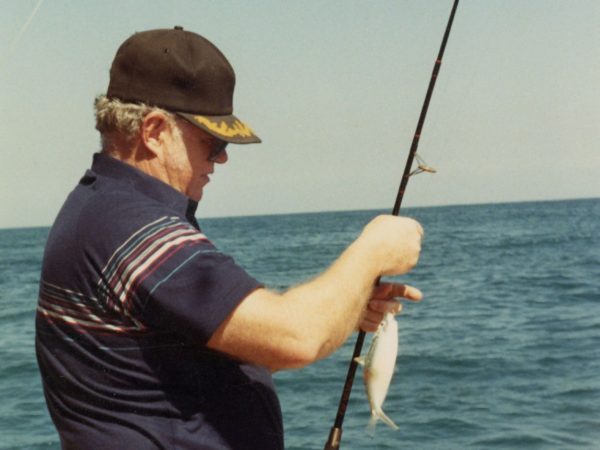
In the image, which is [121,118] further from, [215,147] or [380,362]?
[380,362]

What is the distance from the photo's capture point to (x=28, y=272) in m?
39.1

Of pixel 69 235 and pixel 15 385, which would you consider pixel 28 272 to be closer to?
pixel 15 385

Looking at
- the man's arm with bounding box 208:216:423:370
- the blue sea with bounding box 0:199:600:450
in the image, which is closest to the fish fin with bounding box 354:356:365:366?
the man's arm with bounding box 208:216:423:370

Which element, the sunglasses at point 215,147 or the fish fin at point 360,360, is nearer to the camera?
the sunglasses at point 215,147

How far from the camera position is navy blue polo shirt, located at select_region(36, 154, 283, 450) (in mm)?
1870

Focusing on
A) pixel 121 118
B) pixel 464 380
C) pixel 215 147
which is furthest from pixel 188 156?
→ pixel 464 380

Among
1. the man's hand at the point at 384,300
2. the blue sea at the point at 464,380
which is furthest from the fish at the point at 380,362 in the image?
the blue sea at the point at 464,380

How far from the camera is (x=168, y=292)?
6.10ft

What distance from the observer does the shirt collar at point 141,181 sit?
7.15 ft

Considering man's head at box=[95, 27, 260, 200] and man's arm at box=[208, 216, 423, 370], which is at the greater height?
man's head at box=[95, 27, 260, 200]

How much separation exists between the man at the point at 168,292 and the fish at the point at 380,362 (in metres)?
0.56

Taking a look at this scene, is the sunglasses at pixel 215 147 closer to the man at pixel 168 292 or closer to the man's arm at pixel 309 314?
the man at pixel 168 292

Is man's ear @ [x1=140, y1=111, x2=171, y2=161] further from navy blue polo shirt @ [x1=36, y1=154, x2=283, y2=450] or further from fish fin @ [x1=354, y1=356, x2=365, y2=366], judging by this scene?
fish fin @ [x1=354, y1=356, x2=365, y2=366]

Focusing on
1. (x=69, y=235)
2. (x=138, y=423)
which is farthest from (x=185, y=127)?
(x=138, y=423)
